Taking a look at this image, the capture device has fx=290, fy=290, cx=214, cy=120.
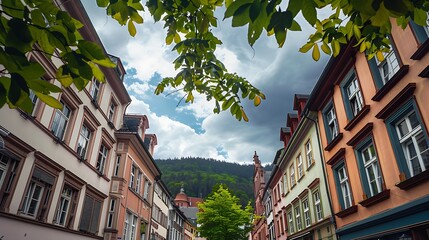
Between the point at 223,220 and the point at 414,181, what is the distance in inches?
914

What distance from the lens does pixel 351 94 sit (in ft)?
39.6

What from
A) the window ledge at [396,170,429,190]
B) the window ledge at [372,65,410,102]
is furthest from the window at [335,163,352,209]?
the window ledge at [372,65,410,102]

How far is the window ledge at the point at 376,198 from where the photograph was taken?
8.95 m

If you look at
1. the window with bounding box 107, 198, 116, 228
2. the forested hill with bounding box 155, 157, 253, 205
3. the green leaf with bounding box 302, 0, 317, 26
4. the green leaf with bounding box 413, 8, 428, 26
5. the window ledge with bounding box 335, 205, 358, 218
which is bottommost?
the green leaf with bounding box 302, 0, 317, 26

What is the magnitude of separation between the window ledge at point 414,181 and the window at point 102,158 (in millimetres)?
13399

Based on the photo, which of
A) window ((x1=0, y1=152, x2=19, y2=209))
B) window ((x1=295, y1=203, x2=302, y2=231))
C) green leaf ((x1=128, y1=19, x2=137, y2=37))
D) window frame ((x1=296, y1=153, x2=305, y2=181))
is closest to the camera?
green leaf ((x1=128, y1=19, x2=137, y2=37))

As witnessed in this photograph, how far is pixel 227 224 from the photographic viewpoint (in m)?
28.9

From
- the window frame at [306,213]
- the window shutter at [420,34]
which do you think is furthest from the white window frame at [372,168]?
the window frame at [306,213]

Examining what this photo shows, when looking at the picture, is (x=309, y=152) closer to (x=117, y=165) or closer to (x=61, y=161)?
(x=117, y=165)

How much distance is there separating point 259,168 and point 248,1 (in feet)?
134

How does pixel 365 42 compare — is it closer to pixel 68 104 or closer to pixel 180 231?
pixel 68 104

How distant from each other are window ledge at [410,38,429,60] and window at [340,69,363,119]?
11.7ft

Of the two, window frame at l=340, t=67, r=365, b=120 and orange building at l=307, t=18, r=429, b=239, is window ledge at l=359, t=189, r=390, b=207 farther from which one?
window frame at l=340, t=67, r=365, b=120

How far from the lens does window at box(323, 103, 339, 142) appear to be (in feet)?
45.0
